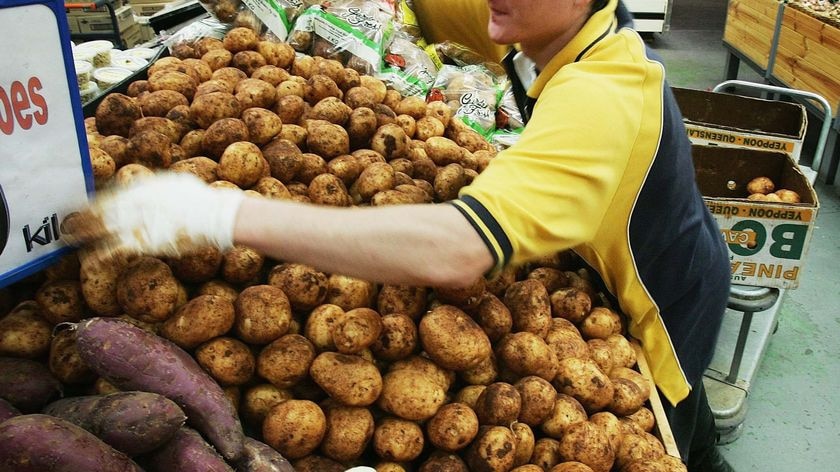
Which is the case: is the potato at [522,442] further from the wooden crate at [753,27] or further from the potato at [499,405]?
the wooden crate at [753,27]

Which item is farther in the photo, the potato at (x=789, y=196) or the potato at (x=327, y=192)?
the potato at (x=789, y=196)

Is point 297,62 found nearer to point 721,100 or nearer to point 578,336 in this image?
point 578,336

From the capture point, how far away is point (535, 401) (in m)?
1.81

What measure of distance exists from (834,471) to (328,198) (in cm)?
280

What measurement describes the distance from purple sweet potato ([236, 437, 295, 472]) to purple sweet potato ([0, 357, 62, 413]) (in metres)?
0.47

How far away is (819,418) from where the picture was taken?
Result: 3.45 metres

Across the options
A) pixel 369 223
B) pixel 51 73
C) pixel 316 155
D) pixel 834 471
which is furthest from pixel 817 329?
pixel 51 73

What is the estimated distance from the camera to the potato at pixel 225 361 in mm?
1637

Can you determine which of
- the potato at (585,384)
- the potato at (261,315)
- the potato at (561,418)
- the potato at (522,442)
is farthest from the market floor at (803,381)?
the potato at (261,315)

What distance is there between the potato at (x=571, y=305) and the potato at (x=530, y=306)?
0.12 metres

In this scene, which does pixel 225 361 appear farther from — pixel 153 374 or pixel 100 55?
pixel 100 55

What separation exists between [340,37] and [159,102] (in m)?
1.40

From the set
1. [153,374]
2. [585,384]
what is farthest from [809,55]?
[153,374]

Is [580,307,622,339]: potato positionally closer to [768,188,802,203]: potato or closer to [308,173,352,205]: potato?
[308,173,352,205]: potato
